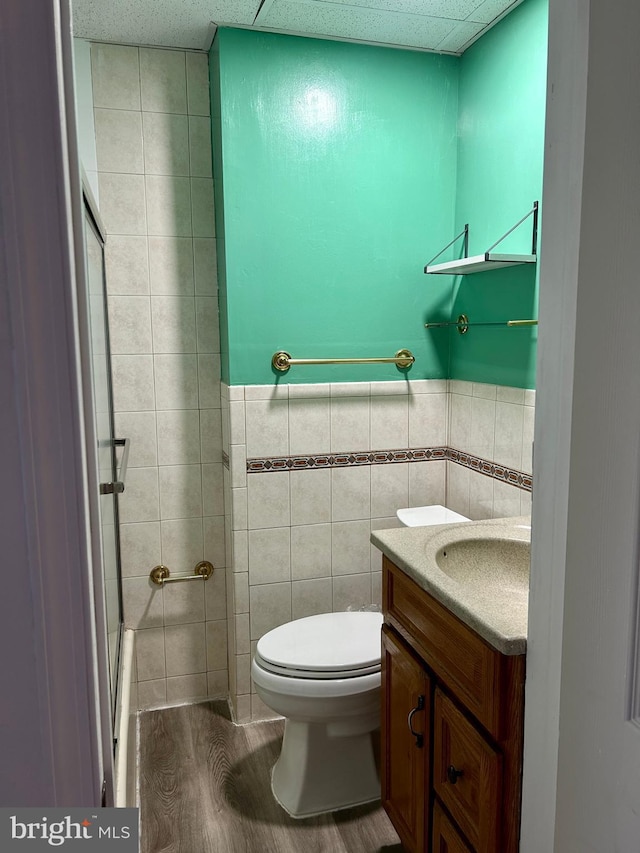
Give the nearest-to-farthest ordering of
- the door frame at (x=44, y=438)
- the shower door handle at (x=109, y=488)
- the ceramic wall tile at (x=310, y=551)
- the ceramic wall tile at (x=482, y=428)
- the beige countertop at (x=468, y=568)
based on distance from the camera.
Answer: the door frame at (x=44, y=438)
the beige countertop at (x=468, y=568)
the shower door handle at (x=109, y=488)
the ceramic wall tile at (x=482, y=428)
the ceramic wall tile at (x=310, y=551)

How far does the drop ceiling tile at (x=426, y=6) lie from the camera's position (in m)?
1.95

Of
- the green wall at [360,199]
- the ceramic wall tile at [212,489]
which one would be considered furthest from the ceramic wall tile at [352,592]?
the green wall at [360,199]

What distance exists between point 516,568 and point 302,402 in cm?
98

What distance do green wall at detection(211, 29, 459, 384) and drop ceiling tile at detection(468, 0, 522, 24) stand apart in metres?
0.28

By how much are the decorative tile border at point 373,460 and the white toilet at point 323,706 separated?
548 millimetres

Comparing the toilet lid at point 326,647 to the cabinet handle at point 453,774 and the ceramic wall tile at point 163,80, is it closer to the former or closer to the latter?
the cabinet handle at point 453,774

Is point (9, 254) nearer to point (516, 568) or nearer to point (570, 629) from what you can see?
point (570, 629)

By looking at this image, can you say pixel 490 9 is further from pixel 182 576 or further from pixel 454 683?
pixel 182 576

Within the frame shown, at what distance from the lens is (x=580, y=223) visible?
816 mm

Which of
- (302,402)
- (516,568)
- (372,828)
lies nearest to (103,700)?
(516,568)

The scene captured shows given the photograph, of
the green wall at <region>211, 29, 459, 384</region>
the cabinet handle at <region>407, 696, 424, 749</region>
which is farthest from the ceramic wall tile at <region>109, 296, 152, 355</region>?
the cabinet handle at <region>407, 696, 424, 749</region>

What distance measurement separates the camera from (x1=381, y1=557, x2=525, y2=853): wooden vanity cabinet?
3.91ft

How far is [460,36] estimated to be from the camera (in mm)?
2193

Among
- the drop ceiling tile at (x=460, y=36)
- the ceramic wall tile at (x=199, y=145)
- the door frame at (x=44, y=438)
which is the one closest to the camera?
the door frame at (x=44, y=438)
